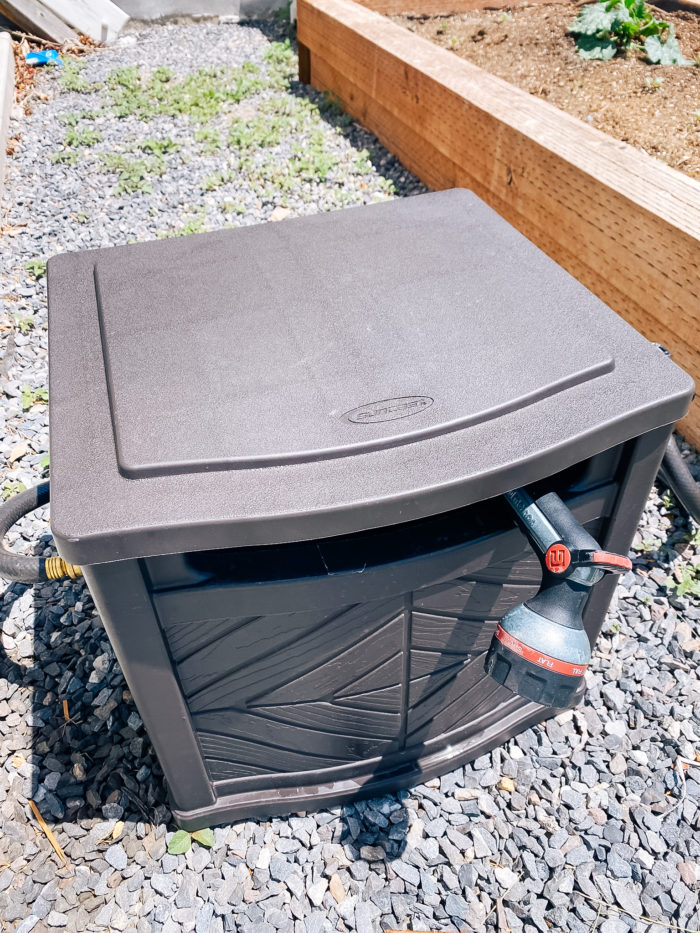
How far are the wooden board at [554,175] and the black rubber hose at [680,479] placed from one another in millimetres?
447

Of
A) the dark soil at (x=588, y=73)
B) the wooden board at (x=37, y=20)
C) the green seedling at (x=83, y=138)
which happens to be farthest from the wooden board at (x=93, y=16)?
the dark soil at (x=588, y=73)

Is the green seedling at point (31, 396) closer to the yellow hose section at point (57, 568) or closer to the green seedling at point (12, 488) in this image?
the green seedling at point (12, 488)

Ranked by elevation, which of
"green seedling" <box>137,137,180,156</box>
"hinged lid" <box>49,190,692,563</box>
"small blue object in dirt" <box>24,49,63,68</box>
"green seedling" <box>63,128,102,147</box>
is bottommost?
"green seedling" <box>63,128,102,147</box>

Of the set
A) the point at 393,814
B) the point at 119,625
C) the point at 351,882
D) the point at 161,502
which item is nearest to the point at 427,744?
the point at 393,814

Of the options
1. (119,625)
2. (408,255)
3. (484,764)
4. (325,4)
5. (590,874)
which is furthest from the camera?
(325,4)

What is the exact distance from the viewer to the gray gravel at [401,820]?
1.35m

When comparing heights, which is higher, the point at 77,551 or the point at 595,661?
the point at 77,551

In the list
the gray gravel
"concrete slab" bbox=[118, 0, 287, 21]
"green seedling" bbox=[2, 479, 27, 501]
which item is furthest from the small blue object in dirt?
the gray gravel

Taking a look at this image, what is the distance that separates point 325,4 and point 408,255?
3.55 meters

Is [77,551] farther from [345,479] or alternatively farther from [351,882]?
[351,882]

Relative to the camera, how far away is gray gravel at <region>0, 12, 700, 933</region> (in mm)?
1354

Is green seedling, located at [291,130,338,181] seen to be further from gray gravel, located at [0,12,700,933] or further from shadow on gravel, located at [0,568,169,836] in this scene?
shadow on gravel, located at [0,568,169,836]

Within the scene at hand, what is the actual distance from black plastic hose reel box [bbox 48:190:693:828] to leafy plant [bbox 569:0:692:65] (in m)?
2.53

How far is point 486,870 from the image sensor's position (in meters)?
1.40
